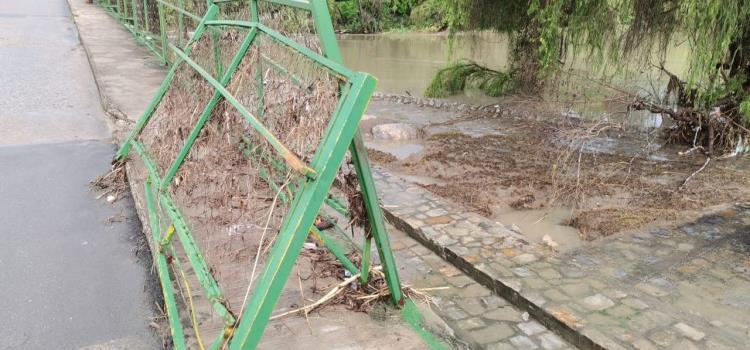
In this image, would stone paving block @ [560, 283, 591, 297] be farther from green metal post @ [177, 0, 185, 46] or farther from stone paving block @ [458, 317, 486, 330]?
green metal post @ [177, 0, 185, 46]

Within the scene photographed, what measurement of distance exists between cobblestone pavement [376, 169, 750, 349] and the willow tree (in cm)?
243

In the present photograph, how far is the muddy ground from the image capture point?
5898 mm

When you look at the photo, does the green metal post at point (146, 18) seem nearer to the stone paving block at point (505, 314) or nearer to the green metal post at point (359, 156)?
the stone paving block at point (505, 314)

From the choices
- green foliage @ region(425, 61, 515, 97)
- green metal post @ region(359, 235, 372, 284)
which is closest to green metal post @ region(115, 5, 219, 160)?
green metal post @ region(359, 235, 372, 284)

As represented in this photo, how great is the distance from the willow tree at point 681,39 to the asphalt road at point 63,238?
6554 mm

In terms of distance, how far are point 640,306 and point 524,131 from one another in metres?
5.72

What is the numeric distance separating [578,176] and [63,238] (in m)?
4.81

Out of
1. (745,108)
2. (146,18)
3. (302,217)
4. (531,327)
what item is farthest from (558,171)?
(146,18)

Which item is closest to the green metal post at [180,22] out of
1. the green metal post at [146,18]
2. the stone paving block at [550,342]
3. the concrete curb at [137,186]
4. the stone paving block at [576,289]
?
the concrete curb at [137,186]

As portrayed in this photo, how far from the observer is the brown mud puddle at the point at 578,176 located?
5.82m

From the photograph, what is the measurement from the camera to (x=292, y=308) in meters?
3.03

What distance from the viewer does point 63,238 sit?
4180mm

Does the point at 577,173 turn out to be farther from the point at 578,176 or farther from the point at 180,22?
the point at 180,22

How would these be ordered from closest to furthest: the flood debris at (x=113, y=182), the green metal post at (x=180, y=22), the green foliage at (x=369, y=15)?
the flood debris at (x=113, y=182) < the green metal post at (x=180, y=22) < the green foliage at (x=369, y=15)
